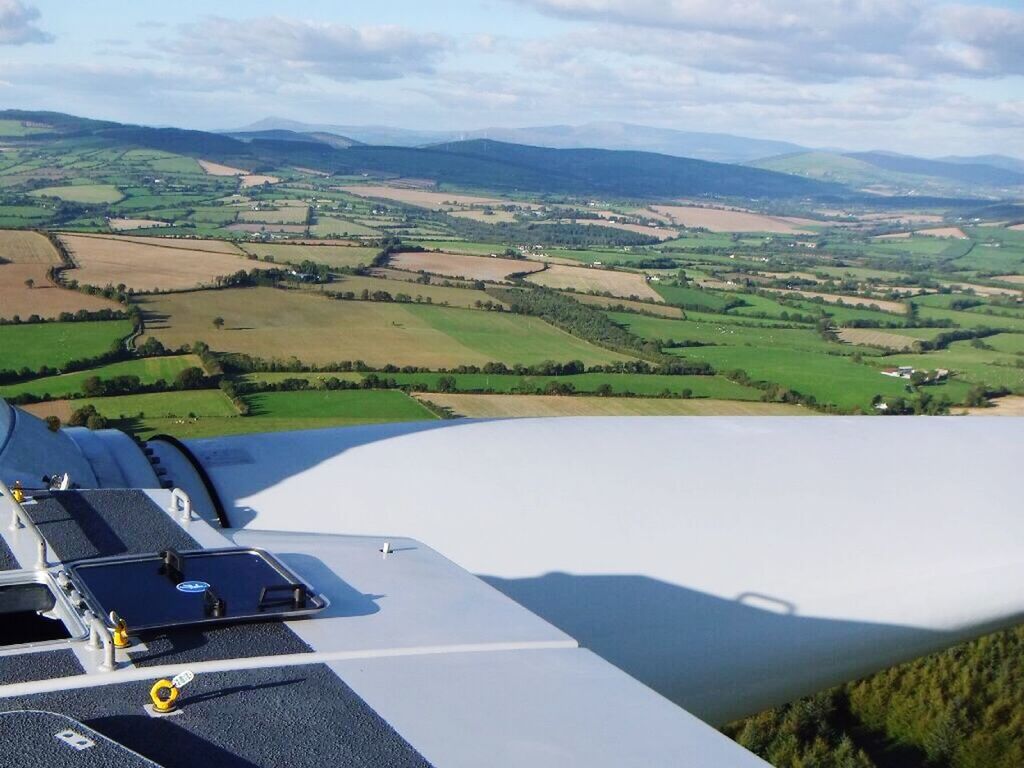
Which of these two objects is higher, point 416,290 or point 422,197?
point 422,197

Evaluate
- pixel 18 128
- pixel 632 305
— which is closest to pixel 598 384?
pixel 632 305

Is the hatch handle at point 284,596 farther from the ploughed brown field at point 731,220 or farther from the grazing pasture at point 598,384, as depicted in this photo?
the ploughed brown field at point 731,220

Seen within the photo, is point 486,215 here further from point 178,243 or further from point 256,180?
point 178,243

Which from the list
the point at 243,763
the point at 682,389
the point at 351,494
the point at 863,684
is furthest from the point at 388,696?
the point at 682,389

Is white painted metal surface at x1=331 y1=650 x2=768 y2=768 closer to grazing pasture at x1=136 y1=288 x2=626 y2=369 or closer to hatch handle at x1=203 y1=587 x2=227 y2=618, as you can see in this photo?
hatch handle at x1=203 y1=587 x2=227 y2=618

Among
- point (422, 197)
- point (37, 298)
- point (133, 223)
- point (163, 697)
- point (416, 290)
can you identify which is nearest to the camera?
point (163, 697)

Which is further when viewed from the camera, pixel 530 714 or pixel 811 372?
pixel 811 372
